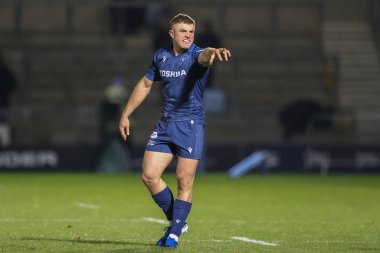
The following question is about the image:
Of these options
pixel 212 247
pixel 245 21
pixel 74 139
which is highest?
pixel 212 247

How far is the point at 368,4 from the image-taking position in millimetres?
33469

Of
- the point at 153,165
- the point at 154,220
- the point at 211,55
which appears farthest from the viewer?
the point at 154,220

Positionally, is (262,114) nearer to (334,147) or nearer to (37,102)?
(334,147)

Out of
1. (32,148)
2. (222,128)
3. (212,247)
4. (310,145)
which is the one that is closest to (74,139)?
(32,148)

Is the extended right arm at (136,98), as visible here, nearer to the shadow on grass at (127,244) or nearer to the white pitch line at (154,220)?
the shadow on grass at (127,244)

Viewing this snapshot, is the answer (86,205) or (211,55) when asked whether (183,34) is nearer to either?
(211,55)

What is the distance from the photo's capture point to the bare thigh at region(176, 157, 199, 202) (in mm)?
9898

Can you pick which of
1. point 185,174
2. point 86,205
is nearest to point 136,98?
point 185,174

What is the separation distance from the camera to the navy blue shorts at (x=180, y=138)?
9.93m

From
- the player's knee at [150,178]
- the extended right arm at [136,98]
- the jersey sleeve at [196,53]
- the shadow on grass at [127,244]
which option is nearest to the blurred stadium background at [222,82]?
the shadow on grass at [127,244]

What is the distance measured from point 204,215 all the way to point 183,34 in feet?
16.3

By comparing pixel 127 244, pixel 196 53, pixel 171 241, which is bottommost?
pixel 127 244

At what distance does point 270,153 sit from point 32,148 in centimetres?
586

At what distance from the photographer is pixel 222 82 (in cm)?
3103
